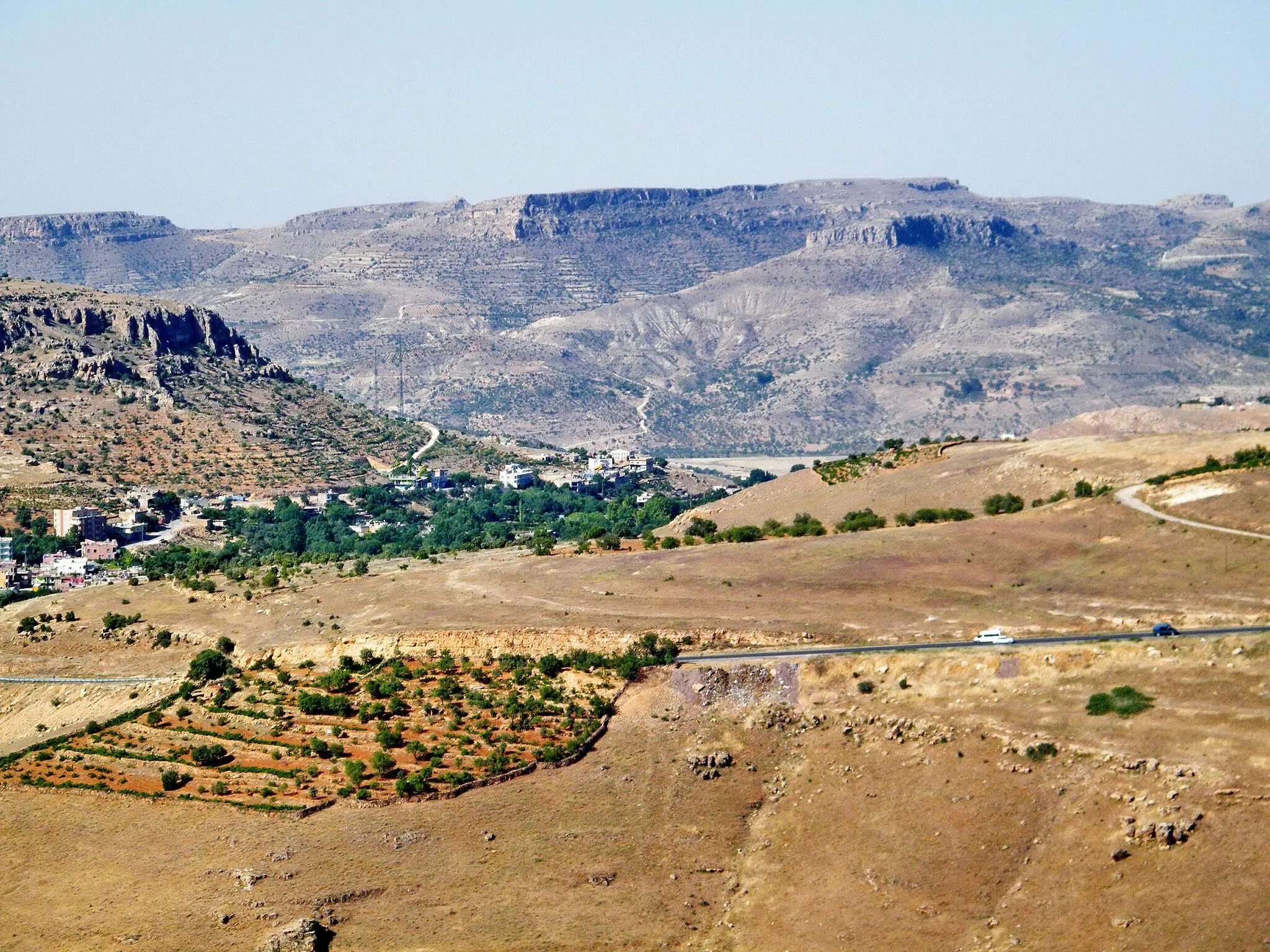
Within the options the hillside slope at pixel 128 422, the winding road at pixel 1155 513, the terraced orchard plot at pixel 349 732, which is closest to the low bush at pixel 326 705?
the terraced orchard plot at pixel 349 732

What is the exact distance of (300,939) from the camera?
59.8m

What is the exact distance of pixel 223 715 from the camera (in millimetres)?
83312

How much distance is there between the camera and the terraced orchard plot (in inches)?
2911

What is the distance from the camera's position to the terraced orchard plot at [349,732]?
73938 mm

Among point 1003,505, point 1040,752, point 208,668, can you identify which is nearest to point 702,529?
point 1003,505

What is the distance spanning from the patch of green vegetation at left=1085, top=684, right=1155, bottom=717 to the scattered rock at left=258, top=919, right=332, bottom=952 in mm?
33021

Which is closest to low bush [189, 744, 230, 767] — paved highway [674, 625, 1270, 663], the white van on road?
paved highway [674, 625, 1270, 663]

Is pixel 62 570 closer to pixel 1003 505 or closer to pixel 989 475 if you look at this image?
pixel 989 475

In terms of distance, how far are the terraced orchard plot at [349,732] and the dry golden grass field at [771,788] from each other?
1.83ft

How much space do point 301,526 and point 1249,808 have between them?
109006 millimetres

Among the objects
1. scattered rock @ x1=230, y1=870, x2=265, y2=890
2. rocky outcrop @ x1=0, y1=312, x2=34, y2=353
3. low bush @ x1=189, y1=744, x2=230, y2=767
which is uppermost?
rocky outcrop @ x1=0, y1=312, x2=34, y2=353

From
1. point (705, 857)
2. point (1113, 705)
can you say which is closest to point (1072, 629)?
point (1113, 705)

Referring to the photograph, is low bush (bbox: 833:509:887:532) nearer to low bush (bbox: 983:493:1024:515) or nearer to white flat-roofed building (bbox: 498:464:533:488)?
low bush (bbox: 983:493:1024:515)

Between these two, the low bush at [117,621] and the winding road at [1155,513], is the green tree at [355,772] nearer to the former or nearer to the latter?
the low bush at [117,621]
